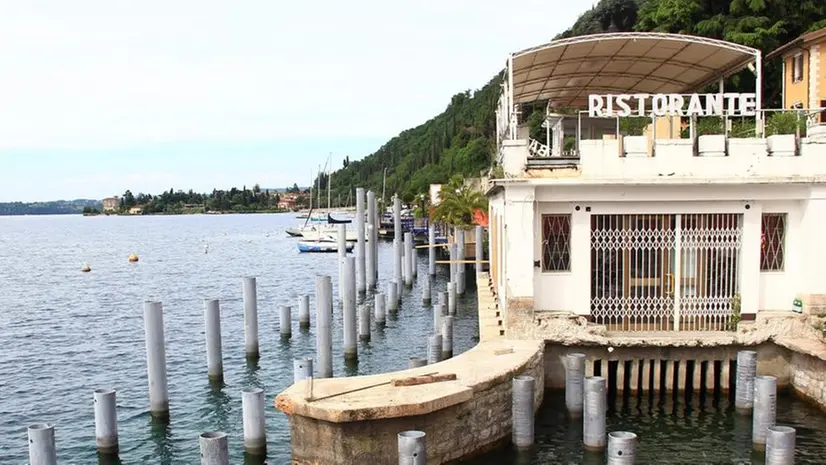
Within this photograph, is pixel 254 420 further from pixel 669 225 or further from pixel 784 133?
pixel 784 133

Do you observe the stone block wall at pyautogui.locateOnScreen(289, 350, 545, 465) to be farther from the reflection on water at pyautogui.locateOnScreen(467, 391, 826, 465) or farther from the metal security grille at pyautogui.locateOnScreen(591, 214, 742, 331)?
the metal security grille at pyautogui.locateOnScreen(591, 214, 742, 331)

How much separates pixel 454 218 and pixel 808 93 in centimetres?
2523

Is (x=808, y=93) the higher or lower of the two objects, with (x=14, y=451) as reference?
higher

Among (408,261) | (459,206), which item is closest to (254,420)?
(408,261)

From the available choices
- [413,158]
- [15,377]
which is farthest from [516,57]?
[413,158]

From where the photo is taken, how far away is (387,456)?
12.7 meters

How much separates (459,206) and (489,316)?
35.5 meters

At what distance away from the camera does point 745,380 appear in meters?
16.9

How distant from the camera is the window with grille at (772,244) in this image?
1848 cm

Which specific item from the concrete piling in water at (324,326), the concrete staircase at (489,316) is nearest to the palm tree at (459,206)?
the concrete staircase at (489,316)

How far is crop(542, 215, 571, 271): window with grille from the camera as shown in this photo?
18484 millimetres

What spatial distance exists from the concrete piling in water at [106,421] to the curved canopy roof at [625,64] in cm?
1292

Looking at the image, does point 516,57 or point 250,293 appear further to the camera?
point 250,293

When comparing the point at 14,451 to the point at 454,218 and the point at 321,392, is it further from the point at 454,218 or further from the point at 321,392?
the point at 454,218
